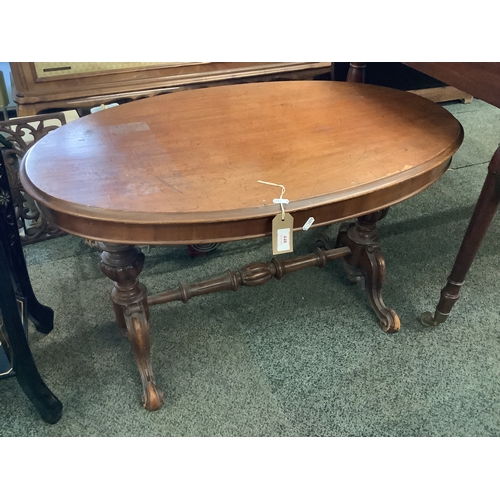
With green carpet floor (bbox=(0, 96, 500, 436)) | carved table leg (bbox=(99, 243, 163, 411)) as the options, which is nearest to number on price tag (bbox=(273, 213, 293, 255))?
carved table leg (bbox=(99, 243, 163, 411))

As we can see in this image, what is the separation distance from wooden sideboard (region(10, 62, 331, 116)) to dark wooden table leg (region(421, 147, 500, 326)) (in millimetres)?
847

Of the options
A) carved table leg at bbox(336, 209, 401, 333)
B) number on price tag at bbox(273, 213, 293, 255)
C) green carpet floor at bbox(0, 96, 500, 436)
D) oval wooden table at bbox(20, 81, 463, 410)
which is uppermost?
oval wooden table at bbox(20, 81, 463, 410)

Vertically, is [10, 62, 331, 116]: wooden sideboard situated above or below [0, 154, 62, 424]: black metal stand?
above

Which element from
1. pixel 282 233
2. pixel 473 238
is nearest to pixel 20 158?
pixel 282 233

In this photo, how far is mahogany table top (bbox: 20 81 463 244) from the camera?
0.73 meters

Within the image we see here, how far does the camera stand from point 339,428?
970 millimetres

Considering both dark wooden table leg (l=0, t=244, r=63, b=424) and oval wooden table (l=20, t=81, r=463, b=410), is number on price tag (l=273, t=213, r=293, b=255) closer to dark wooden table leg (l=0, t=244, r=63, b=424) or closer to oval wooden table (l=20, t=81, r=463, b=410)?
oval wooden table (l=20, t=81, r=463, b=410)

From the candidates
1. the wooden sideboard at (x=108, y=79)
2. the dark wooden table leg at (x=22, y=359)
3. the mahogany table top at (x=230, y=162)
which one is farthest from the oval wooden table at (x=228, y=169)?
the wooden sideboard at (x=108, y=79)

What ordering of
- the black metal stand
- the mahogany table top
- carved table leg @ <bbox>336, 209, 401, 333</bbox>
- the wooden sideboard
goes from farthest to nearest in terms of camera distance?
the wooden sideboard → carved table leg @ <bbox>336, 209, 401, 333</bbox> → the black metal stand → the mahogany table top

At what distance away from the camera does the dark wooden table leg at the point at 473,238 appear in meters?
0.96

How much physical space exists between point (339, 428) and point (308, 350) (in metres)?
0.22

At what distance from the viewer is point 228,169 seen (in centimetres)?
83

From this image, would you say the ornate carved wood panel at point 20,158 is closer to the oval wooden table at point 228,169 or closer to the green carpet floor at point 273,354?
the green carpet floor at point 273,354

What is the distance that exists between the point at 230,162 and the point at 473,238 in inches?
23.5
